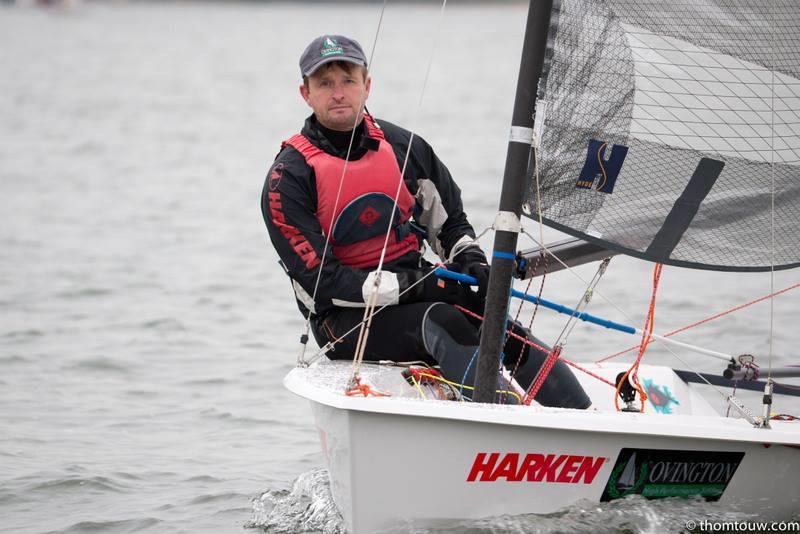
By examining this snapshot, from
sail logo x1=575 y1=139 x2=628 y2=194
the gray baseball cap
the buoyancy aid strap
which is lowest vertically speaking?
the buoyancy aid strap

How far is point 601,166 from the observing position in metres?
3.46

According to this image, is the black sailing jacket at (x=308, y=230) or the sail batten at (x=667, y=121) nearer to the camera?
the sail batten at (x=667, y=121)

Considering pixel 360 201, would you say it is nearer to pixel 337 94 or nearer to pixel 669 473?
pixel 337 94

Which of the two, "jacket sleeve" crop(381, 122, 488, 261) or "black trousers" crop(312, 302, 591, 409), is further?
"jacket sleeve" crop(381, 122, 488, 261)

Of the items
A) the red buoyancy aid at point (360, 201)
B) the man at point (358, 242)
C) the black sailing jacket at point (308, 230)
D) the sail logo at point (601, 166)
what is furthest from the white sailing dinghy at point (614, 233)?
the red buoyancy aid at point (360, 201)

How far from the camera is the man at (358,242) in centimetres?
354

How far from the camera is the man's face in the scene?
3.60m

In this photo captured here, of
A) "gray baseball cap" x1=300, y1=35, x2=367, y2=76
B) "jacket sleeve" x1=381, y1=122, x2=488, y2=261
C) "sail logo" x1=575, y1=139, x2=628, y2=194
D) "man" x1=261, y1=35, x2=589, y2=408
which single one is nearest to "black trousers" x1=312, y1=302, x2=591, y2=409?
"man" x1=261, y1=35, x2=589, y2=408

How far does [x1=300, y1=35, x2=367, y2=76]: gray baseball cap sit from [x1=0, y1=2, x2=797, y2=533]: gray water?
23.0 inches

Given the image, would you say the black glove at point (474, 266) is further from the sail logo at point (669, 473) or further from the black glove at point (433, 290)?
the sail logo at point (669, 473)

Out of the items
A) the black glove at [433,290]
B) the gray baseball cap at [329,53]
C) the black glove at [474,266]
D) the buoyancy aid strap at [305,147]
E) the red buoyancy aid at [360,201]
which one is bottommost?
the black glove at [433,290]

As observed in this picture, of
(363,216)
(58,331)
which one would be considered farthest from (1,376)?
(363,216)

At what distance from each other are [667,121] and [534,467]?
1.09 m

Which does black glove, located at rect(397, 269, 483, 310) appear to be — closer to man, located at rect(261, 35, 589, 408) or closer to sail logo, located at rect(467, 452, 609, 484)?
man, located at rect(261, 35, 589, 408)
